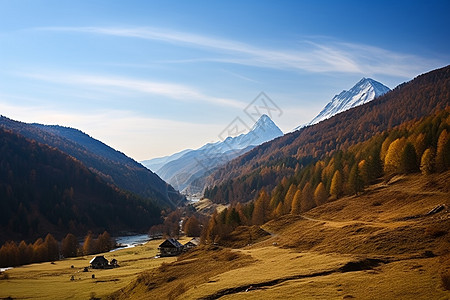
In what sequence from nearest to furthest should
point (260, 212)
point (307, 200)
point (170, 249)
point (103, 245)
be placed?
point (170, 249) < point (307, 200) < point (260, 212) < point (103, 245)

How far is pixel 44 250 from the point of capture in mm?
139500

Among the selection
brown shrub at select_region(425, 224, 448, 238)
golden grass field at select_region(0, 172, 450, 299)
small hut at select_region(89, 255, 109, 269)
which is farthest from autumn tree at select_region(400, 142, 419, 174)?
small hut at select_region(89, 255, 109, 269)

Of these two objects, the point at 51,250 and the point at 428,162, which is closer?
the point at 428,162

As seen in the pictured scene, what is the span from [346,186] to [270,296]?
86350 mm

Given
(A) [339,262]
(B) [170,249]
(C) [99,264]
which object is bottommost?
(B) [170,249]

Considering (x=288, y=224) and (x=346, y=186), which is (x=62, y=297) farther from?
(x=346, y=186)

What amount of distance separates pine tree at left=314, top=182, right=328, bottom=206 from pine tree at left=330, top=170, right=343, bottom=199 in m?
2.49

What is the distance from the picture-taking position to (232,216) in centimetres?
11944

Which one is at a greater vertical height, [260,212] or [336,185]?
[336,185]

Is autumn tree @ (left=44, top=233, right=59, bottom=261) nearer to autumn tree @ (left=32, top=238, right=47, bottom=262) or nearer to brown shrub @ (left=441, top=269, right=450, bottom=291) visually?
autumn tree @ (left=32, top=238, right=47, bottom=262)

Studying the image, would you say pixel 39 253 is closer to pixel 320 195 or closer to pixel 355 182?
pixel 320 195

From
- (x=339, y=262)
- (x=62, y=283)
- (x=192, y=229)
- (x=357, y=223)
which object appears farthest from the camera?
(x=192, y=229)

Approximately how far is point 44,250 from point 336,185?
109155 mm

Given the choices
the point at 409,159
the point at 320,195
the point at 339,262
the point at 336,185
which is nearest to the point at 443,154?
the point at 409,159
